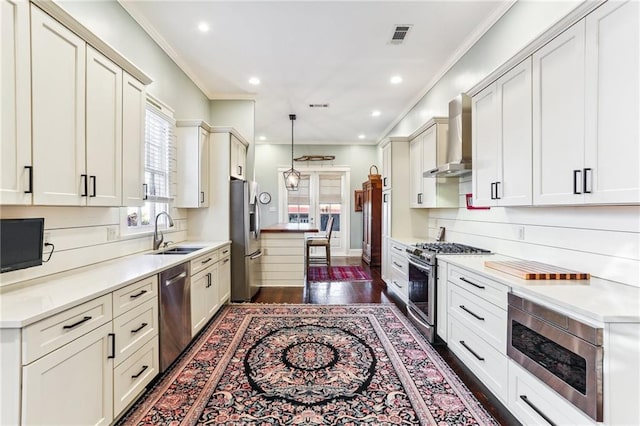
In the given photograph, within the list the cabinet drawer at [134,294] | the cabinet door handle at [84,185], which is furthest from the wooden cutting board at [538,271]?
the cabinet door handle at [84,185]

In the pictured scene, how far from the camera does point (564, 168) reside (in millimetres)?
1820

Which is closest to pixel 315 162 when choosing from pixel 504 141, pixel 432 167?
pixel 432 167

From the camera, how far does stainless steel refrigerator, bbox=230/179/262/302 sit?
13.4 feet

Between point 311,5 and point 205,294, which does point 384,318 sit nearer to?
point 205,294

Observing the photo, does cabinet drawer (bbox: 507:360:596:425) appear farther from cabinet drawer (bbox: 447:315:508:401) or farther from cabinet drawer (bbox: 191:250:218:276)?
cabinet drawer (bbox: 191:250:218:276)

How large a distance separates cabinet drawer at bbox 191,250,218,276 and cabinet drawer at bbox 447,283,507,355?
2438 millimetres

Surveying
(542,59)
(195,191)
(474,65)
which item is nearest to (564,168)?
(542,59)

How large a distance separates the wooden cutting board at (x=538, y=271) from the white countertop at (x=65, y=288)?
98.2 inches

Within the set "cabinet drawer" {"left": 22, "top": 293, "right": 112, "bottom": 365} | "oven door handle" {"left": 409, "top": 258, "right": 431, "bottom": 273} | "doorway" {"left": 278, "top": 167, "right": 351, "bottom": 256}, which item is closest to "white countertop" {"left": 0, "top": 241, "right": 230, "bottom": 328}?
"cabinet drawer" {"left": 22, "top": 293, "right": 112, "bottom": 365}

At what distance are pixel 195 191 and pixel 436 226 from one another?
A: 3.39 meters

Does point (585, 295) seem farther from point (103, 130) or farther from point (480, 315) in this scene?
point (103, 130)

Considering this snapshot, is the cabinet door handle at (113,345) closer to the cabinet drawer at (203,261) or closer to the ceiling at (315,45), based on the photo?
the cabinet drawer at (203,261)

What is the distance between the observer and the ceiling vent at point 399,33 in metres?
3.09

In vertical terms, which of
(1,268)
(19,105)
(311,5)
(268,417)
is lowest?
(268,417)
